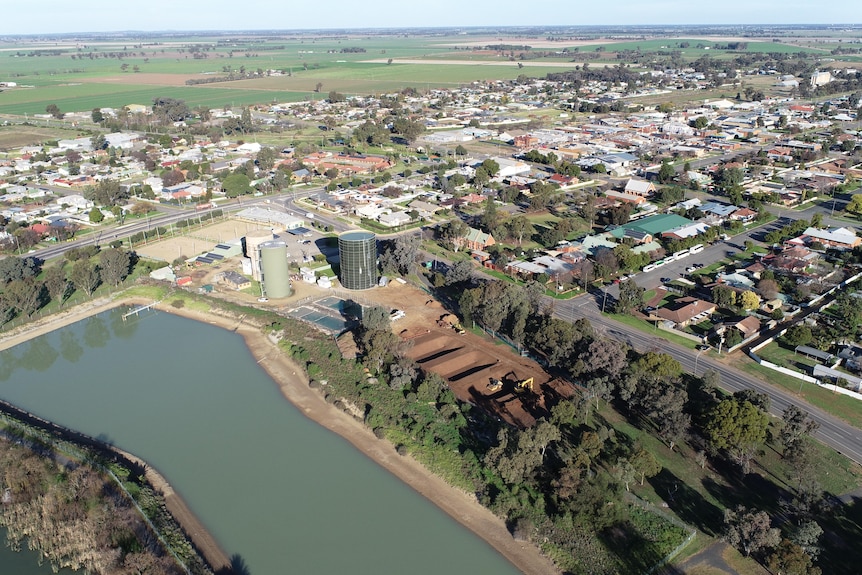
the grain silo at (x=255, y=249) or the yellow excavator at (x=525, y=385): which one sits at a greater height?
the grain silo at (x=255, y=249)

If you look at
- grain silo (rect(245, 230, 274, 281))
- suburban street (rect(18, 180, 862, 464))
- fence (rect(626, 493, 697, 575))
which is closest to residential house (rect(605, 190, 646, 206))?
suburban street (rect(18, 180, 862, 464))

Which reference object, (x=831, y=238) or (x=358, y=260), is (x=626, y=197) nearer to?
(x=831, y=238)

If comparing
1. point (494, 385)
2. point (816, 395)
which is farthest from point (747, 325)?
point (494, 385)

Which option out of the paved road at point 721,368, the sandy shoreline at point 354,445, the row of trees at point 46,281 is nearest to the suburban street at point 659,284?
the paved road at point 721,368

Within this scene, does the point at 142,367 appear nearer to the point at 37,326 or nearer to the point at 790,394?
the point at 37,326

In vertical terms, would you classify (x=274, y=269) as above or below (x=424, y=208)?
above

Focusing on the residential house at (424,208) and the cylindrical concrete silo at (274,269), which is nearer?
the cylindrical concrete silo at (274,269)

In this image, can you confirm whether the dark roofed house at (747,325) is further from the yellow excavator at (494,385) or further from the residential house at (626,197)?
the residential house at (626,197)

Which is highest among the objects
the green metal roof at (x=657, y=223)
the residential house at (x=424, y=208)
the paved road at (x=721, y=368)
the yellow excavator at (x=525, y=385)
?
the green metal roof at (x=657, y=223)

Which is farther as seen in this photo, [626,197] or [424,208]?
[626,197]
